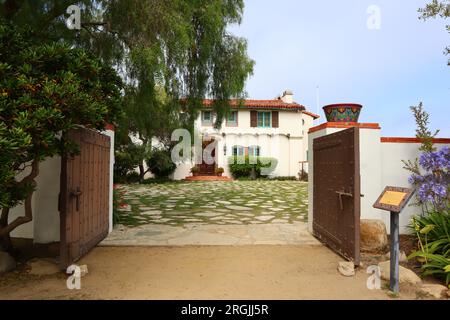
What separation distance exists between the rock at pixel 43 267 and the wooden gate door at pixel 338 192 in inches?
144

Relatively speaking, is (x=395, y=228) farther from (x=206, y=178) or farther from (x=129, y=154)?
(x=206, y=178)

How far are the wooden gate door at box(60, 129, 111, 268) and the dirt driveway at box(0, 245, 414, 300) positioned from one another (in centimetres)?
28

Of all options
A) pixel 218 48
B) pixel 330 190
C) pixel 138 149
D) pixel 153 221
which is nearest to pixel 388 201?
pixel 330 190

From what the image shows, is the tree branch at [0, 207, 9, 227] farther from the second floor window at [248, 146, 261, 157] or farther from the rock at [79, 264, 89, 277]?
the second floor window at [248, 146, 261, 157]

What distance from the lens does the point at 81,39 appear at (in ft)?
22.3

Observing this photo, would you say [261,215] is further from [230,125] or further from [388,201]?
[230,125]

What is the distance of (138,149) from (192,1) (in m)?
11.1

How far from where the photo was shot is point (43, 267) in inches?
160

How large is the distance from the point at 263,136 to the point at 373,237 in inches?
735

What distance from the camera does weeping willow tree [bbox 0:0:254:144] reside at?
5906 millimetres

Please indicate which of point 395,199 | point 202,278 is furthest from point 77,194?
point 395,199

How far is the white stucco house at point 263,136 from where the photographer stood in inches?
904

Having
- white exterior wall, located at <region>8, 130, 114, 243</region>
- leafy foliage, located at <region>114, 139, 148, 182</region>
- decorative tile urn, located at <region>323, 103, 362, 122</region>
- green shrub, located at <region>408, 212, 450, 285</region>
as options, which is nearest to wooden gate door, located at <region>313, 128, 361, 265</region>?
decorative tile urn, located at <region>323, 103, 362, 122</region>

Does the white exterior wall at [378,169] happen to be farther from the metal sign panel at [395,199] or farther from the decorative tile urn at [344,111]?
the metal sign panel at [395,199]
